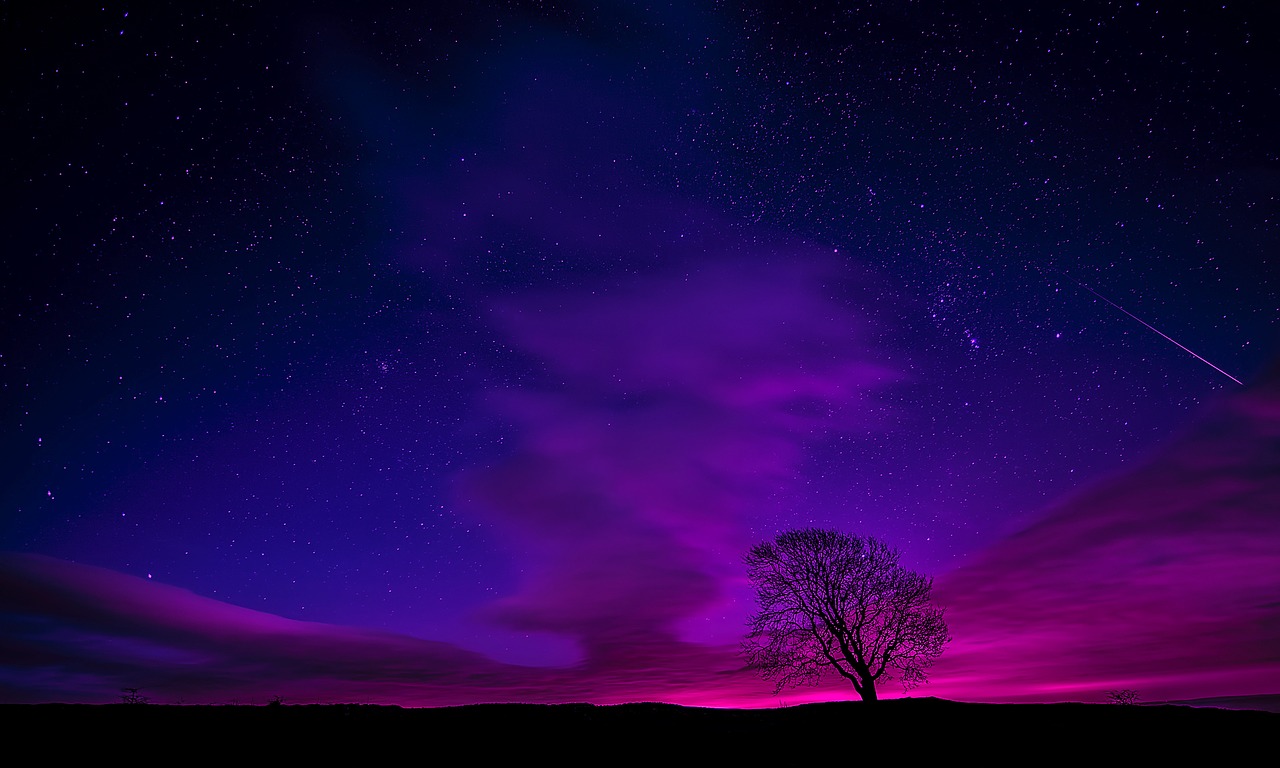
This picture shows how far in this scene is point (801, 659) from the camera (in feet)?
92.1

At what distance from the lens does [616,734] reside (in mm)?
15617

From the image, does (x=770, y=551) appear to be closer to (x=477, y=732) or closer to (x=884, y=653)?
(x=884, y=653)

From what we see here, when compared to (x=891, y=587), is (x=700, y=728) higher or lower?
lower

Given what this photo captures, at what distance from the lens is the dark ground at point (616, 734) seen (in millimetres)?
12062

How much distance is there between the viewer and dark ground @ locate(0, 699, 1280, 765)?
12062mm

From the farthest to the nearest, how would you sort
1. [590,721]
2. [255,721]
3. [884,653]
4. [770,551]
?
[770,551], [884,653], [590,721], [255,721]

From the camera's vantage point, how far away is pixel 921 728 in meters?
17.8

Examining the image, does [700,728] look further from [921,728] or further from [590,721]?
[921,728]

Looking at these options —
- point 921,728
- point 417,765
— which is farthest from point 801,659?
point 417,765

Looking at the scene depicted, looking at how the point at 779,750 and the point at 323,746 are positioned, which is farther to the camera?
the point at 779,750

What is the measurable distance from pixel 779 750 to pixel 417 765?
28.3 feet

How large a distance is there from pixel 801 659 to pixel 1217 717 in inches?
578

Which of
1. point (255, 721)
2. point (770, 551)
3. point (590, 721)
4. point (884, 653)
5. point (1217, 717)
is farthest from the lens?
point (770, 551)

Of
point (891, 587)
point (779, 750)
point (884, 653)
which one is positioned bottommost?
point (779, 750)
